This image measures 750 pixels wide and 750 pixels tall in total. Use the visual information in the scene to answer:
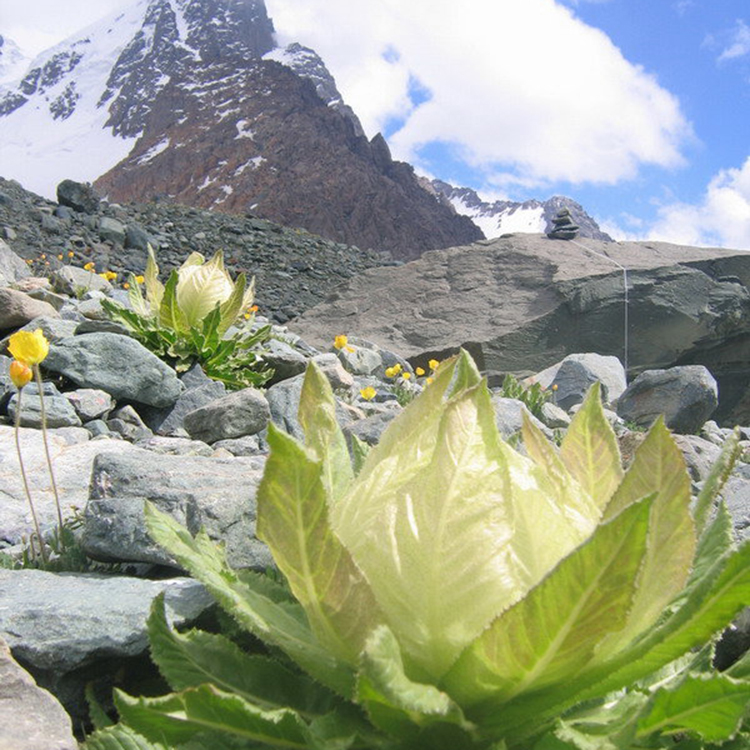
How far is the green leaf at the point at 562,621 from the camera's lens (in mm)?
832

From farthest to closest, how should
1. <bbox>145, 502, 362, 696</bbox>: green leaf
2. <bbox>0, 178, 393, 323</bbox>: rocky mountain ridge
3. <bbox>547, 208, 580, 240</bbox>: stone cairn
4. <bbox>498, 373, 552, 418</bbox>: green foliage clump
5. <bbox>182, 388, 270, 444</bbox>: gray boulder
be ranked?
<bbox>0, 178, 393, 323</bbox>: rocky mountain ridge, <bbox>547, 208, 580, 240</bbox>: stone cairn, <bbox>498, 373, 552, 418</bbox>: green foliage clump, <bbox>182, 388, 270, 444</bbox>: gray boulder, <bbox>145, 502, 362, 696</bbox>: green leaf

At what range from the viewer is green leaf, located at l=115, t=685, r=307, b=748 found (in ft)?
3.20

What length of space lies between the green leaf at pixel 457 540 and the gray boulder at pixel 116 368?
369 cm

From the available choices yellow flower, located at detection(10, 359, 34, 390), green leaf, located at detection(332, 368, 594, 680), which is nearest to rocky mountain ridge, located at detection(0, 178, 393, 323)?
yellow flower, located at detection(10, 359, 34, 390)


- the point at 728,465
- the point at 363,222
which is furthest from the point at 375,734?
the point at 363,222

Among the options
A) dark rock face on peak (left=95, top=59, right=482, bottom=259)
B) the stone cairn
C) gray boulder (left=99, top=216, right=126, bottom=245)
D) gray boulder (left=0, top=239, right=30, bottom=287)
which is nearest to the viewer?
gray boulder (left=0, top=239, right=30, bottom=287)

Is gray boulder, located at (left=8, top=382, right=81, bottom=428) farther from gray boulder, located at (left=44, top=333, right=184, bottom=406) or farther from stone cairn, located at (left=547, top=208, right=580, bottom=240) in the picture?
stone cairn, located at (left=547, top=208, right=580, bottom=240)

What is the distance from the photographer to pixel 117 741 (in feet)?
3.95

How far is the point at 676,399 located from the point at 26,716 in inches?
283

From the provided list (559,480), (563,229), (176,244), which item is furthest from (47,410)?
(176,244)

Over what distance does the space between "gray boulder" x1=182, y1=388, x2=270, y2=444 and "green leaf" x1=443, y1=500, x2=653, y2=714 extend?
9.96 ft

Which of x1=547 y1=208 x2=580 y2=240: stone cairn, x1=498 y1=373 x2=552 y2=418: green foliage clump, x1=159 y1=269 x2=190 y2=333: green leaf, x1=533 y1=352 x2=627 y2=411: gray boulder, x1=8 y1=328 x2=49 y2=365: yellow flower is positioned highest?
x1=547 y1=208 x2=580 y2=240: stone cairn

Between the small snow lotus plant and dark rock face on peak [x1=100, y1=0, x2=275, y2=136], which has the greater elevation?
dark rock face on peak [x1=100, y1=0, x2=275, y2=136]

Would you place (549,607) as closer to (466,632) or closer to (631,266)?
(466,632)
